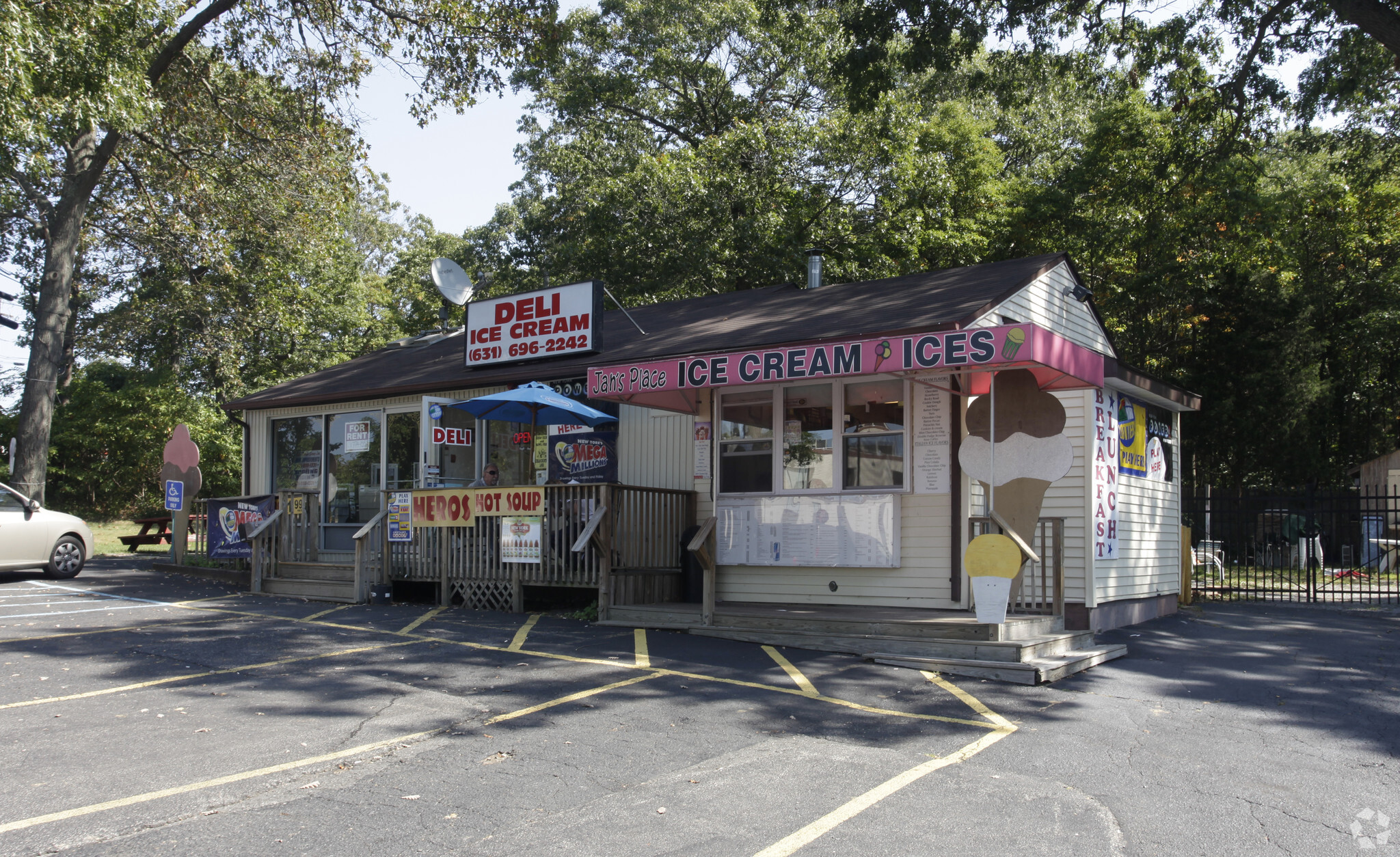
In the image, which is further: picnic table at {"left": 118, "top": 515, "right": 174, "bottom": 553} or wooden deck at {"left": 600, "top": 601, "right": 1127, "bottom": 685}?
picnic table at {"left": 118, "top": 515, "right": 174, "bottom": 553}

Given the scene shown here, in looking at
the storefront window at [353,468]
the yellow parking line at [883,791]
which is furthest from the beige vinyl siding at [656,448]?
the yellow parking line at [883,791]

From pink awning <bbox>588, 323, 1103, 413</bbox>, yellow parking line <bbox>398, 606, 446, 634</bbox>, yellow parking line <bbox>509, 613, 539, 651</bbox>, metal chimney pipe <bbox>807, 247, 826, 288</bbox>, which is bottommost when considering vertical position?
yellow parking line <bbox>509, 613, 539, 651</bbox>

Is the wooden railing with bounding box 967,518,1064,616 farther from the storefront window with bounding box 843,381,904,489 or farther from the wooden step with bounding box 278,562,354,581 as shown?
the wooden step with bounding box 278,562,354,581

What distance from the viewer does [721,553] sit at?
1146 cm

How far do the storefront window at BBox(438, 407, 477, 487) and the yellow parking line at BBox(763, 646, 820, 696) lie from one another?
6.61 meters

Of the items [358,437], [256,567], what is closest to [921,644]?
[256,567]

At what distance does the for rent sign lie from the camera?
11750mm

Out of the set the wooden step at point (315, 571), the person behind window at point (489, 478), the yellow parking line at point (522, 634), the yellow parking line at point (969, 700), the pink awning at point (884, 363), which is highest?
the pink awning at point (884, 363)

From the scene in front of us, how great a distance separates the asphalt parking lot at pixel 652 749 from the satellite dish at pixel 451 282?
7.75 m

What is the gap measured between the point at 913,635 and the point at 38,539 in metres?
13.1

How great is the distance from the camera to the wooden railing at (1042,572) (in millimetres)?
9703

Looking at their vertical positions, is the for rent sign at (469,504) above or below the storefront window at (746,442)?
below

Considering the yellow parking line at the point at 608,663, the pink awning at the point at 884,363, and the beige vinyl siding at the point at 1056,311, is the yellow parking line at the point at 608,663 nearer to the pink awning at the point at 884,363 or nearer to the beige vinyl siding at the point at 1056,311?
the pink awning at the point at 884,363

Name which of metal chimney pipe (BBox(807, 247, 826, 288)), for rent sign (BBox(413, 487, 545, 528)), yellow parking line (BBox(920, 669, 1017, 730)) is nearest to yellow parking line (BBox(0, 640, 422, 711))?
for rent sign (BBox(413, 487, 545, 528))
